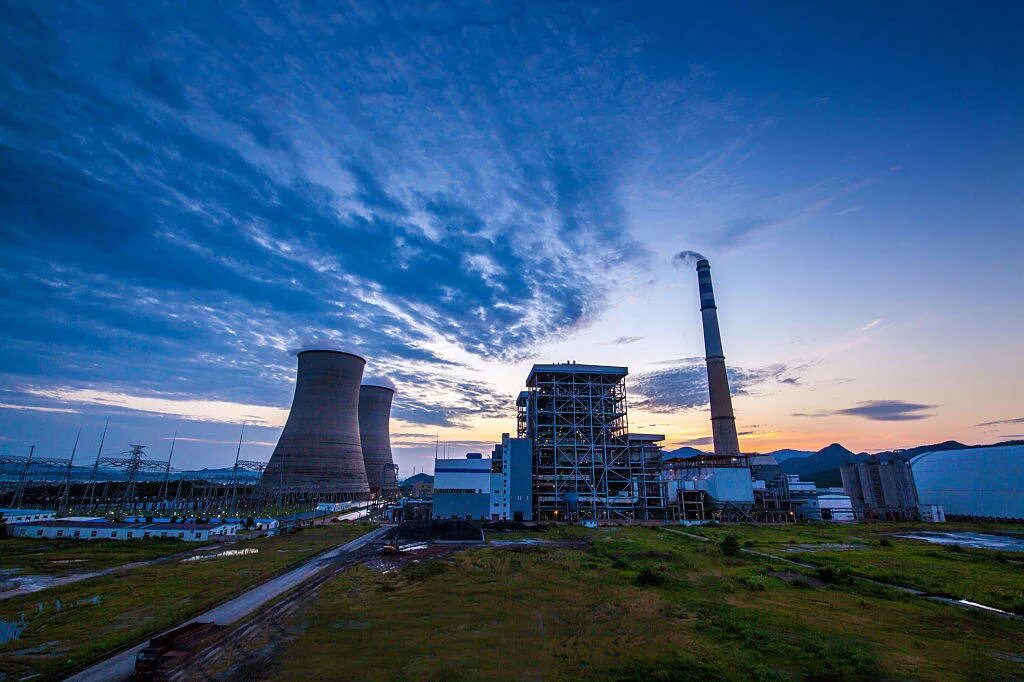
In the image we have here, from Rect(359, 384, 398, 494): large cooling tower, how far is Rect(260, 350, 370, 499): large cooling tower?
21152 millimetres

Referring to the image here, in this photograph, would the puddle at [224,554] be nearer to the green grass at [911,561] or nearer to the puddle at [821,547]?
the green grass at [911,561]

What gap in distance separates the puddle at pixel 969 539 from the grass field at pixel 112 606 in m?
58.0

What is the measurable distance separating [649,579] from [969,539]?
45.8m

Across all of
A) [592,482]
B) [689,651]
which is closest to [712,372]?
[592,482]

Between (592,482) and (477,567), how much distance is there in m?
38.1

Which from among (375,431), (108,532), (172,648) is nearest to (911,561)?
(172,648)

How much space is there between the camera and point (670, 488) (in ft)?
219

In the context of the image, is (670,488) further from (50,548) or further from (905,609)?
(50,548)

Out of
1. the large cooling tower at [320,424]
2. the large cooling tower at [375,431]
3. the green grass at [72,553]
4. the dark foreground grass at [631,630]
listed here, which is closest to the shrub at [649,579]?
the dark foreground grass at [631,630]

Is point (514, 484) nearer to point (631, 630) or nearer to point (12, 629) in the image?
point (631, 630)

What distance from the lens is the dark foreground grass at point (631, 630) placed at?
13.5 meters

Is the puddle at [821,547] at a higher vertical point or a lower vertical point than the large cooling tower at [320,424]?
lower

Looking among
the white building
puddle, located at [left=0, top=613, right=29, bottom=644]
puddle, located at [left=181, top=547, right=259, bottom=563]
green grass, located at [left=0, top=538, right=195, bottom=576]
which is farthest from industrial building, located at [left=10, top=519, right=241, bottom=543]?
puddle, located at [left=0, top=613, right=29, bottom=644]

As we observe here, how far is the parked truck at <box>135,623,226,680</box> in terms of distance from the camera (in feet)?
41.6
